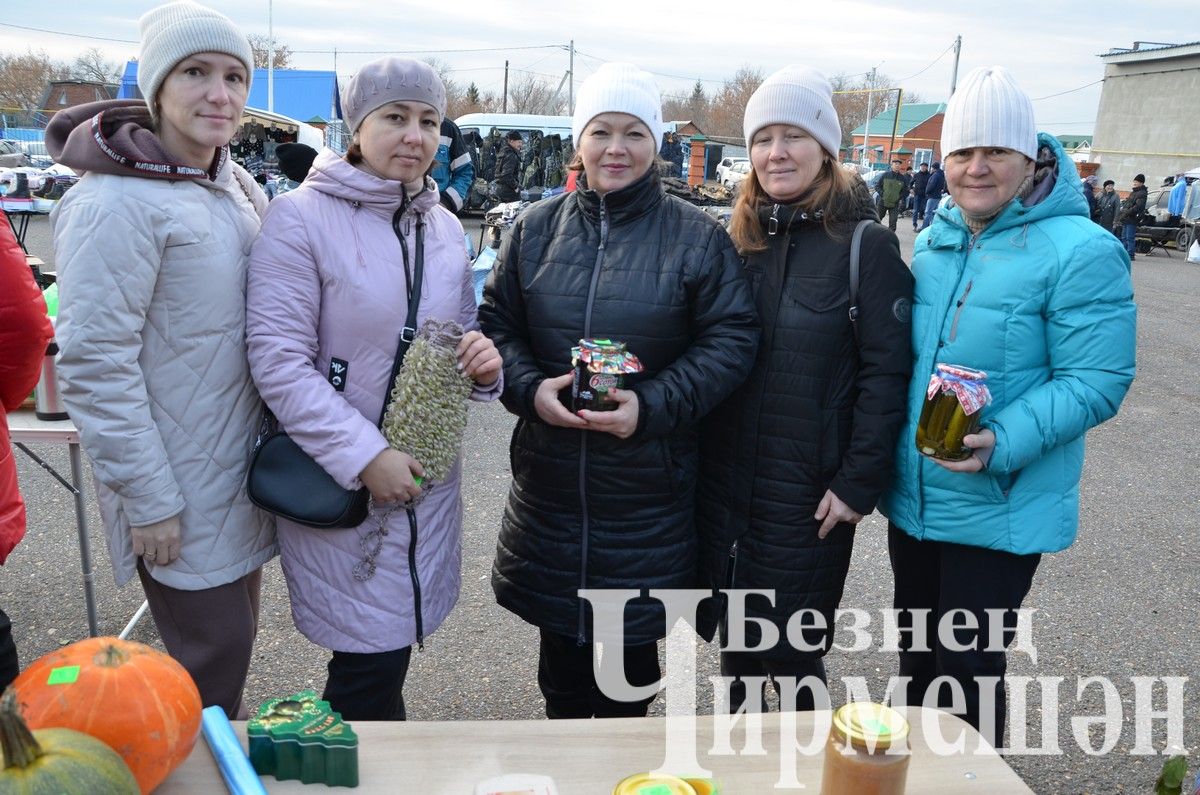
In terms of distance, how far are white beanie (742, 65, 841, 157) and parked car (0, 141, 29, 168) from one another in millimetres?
20560

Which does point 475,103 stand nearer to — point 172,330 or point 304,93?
point 304,93

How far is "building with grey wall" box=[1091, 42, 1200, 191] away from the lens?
97.8ft

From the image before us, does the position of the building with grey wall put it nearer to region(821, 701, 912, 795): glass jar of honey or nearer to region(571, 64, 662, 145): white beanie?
region(571, 64, 662, 145): white beanie

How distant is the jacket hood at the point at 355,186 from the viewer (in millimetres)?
2148

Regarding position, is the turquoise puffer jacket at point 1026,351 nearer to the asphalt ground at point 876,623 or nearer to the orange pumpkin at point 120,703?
the asphalt ground at point 876,623

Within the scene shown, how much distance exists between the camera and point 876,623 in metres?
3.94

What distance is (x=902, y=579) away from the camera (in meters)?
2.55

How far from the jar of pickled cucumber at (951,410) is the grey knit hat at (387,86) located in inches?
54.3

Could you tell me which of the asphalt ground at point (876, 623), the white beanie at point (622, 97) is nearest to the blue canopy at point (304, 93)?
the asphalt ground at point (876, 623)

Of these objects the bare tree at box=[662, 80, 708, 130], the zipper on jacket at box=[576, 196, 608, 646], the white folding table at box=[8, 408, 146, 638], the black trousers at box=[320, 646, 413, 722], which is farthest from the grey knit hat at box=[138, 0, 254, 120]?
the bare tree at box=[662, 80, 708, 130]

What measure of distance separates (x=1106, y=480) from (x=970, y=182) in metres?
4.45

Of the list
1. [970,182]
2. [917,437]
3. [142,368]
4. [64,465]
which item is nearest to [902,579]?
[917,437]

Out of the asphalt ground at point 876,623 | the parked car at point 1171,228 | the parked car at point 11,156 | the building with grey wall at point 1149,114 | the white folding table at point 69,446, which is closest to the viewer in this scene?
the white folding table at point 69,446

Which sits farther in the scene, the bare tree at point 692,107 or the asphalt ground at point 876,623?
the bare tree at point 692,107
